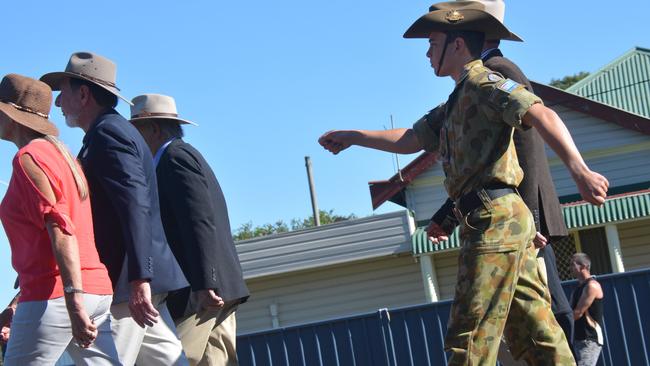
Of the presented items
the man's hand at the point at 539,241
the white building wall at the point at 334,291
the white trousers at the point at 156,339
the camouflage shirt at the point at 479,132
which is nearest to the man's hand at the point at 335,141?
the camouflage shirt at the point at 479,132

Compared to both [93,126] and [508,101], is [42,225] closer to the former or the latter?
[93,126]

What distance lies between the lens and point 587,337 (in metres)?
9.30

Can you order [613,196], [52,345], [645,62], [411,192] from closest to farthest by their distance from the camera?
[52,345], [613,196], [411,192], [645,62]

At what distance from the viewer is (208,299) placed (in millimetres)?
5879

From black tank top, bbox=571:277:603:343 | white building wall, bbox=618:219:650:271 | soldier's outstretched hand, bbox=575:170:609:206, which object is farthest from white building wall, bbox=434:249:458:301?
soldier's outstretched hand, bbox=575:170:609:206

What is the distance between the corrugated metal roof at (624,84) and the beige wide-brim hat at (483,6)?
80.3 ft

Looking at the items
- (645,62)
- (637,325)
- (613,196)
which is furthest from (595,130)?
(637,325)

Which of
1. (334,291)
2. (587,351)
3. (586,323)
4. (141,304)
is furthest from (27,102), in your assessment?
(334,291)

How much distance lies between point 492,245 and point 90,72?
7.57 feet

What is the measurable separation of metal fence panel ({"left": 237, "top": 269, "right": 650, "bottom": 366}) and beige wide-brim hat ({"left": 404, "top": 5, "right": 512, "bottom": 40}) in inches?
190

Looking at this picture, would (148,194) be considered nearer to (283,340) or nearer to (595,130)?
(283,340)

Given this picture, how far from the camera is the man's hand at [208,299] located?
586 centimetres

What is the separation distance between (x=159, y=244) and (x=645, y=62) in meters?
29.5

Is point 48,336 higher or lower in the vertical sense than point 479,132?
lower
